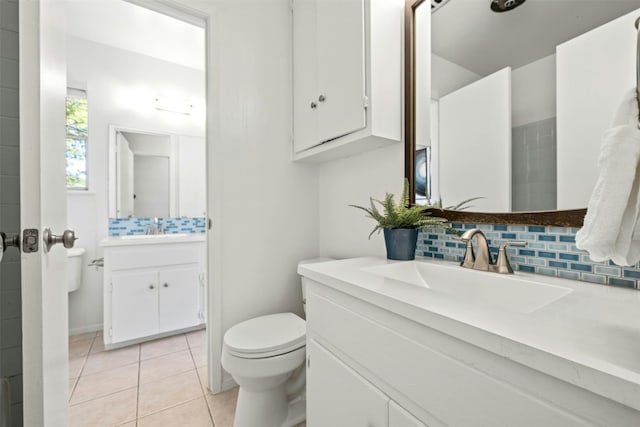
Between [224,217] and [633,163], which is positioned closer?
[633,163]

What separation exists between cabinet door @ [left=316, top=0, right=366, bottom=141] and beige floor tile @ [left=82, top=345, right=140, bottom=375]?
76.4 inches

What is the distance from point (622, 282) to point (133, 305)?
8.36 ft

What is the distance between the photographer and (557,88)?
2.63 ft

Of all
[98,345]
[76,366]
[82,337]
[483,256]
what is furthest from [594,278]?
[82,337]

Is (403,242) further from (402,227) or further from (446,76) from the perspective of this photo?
(446,76)

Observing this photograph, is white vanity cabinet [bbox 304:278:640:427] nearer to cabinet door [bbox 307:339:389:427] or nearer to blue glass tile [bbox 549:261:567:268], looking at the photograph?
cabinet door [bbox 307:339:389:427]

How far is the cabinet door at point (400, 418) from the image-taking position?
0.56 metres

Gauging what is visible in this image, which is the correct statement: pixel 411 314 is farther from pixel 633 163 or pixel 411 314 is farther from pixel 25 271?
pixel 25 271

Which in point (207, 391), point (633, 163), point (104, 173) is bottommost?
point (207, 391)

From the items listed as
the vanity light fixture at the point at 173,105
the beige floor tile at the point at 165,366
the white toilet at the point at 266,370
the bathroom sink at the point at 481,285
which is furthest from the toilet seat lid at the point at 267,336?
the vanity light fixture at the point at 173,105

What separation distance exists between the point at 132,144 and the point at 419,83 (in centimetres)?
246

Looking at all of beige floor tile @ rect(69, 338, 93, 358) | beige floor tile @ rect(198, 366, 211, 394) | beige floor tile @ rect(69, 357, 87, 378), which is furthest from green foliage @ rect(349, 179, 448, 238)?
beige floor tile @ rect(69, 338, 93, 358)

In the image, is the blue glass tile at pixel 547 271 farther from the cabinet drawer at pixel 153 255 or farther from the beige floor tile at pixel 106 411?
the cabinet drawer at pixel 153 255

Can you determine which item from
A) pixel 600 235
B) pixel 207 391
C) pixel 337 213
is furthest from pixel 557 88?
pixel 207 391
